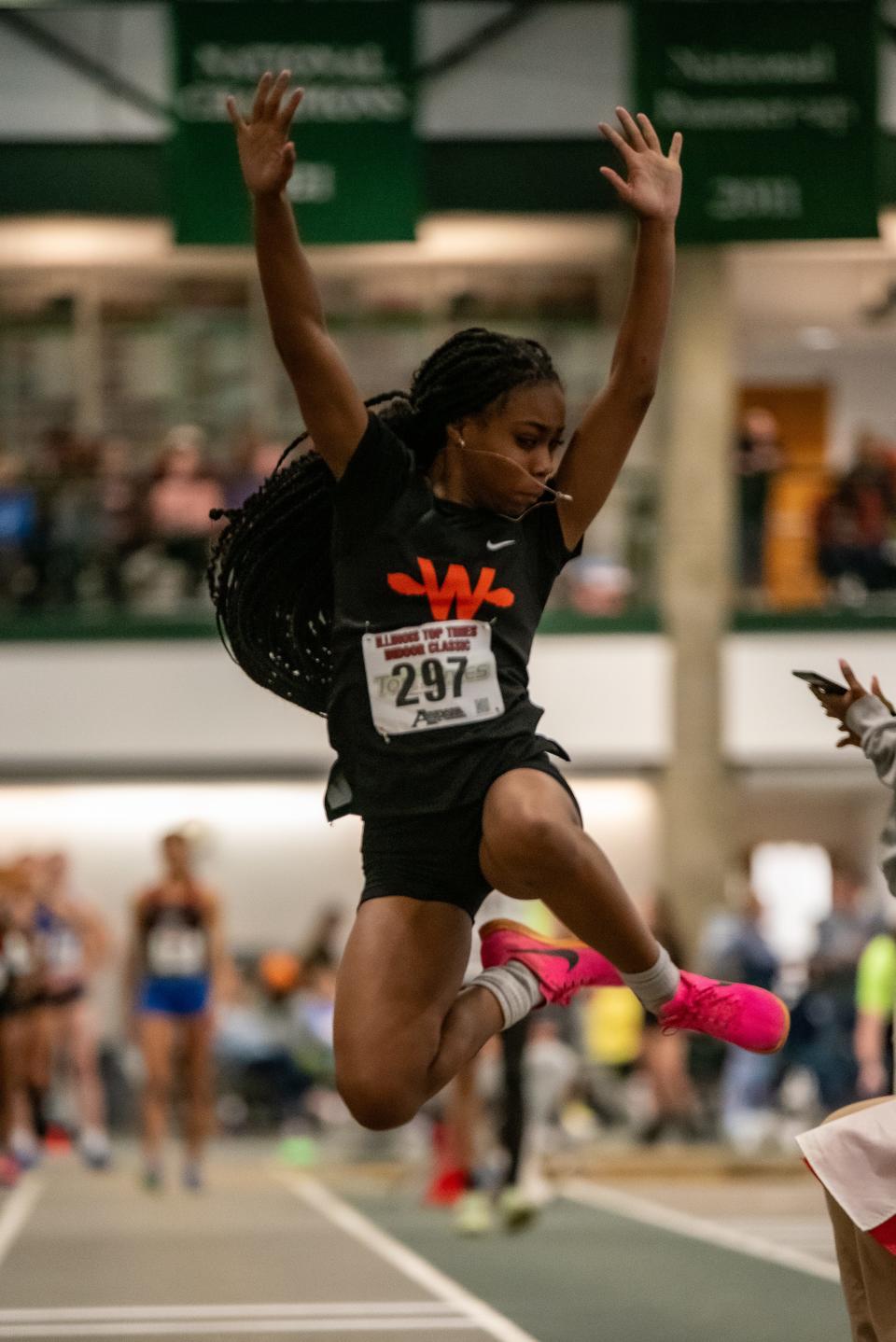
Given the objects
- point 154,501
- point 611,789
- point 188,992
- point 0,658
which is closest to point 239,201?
point 188,992

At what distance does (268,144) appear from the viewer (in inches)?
203

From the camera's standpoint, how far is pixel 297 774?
73.0ft

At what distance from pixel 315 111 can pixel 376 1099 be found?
8599mm

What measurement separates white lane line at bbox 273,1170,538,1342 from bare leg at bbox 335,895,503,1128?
2.66m

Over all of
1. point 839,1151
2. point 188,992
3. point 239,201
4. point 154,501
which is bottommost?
point 188,992

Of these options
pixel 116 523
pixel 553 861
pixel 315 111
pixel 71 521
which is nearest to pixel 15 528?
pixel 71 521

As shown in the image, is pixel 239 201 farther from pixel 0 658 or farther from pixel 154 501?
pixel 0 658

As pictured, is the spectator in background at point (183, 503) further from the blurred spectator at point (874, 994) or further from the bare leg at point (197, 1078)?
the blurred spectator at point (874, 994)

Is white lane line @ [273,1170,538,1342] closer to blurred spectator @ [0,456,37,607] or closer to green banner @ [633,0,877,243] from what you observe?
green banner @ [633,0,877,243]

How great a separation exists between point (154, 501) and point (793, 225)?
8672mm

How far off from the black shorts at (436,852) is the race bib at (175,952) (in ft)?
→ 29.8

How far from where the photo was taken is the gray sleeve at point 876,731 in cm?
572

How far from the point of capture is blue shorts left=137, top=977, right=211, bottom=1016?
14352 mm

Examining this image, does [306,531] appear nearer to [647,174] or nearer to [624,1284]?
[647,174]
